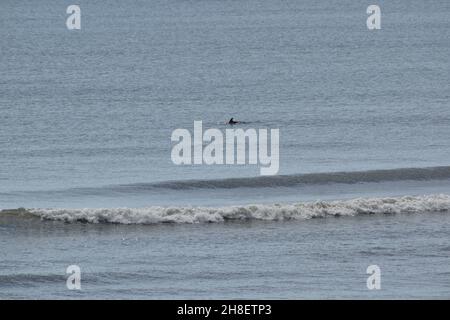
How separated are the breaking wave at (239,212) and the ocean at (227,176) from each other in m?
0.05

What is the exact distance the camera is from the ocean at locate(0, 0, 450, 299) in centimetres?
2638

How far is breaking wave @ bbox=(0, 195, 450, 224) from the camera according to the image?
3291cm

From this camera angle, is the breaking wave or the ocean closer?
the ocean

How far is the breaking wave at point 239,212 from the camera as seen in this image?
1296 inches

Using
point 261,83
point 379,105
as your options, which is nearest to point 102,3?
point 261,83

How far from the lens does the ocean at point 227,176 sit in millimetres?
26375

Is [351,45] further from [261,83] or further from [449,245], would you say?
[449,245]

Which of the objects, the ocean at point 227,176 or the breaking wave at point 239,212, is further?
the breaking wave at point 239,212

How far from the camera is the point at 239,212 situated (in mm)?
33344

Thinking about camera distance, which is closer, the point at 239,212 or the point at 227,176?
the point at 239,212

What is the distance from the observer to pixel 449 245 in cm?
2869

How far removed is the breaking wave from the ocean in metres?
0.05

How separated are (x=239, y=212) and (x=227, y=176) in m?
6.52

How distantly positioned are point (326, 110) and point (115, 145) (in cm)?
1515
